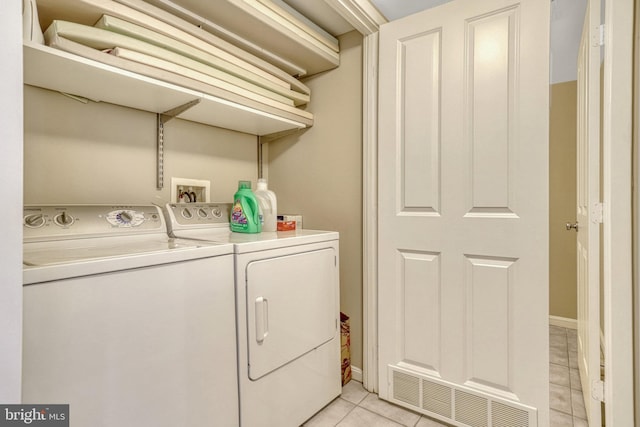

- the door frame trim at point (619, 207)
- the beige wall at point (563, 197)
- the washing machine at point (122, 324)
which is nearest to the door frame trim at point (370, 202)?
the washing machine at point (122, 324)

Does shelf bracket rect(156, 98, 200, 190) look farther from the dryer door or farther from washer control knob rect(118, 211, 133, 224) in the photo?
the dryer door

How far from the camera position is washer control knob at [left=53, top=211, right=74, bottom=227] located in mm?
1251

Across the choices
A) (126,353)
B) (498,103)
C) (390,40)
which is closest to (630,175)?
(498,103)

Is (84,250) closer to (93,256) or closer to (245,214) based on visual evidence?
(93,256)

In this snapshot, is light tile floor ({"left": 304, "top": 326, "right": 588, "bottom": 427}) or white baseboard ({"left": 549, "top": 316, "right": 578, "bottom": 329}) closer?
light tile floor ({"left": 304, "top": 326, "right": 588, "bottom": 427})

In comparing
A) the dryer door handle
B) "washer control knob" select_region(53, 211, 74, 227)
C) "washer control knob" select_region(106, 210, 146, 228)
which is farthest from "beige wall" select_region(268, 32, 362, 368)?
"washer control knob" select_region(53, 211, 74, 227)

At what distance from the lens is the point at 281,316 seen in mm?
1497

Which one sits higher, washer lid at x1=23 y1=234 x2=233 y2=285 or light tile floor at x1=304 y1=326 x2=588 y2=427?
washer lid at x1=23 y1=234 x2=233 y2=285

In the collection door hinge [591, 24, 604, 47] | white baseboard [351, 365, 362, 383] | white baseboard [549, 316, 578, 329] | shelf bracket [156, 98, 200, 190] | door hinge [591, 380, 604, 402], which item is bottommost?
white baseboard [351, 365, 362, 383]

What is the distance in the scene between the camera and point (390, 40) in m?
1.85

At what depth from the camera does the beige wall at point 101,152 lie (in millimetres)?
1403

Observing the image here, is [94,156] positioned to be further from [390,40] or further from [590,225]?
[590,225]

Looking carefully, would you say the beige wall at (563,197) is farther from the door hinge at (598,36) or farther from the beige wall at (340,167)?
the beige wall at (340,167)

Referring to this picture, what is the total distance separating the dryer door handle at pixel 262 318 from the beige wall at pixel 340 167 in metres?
0.81
